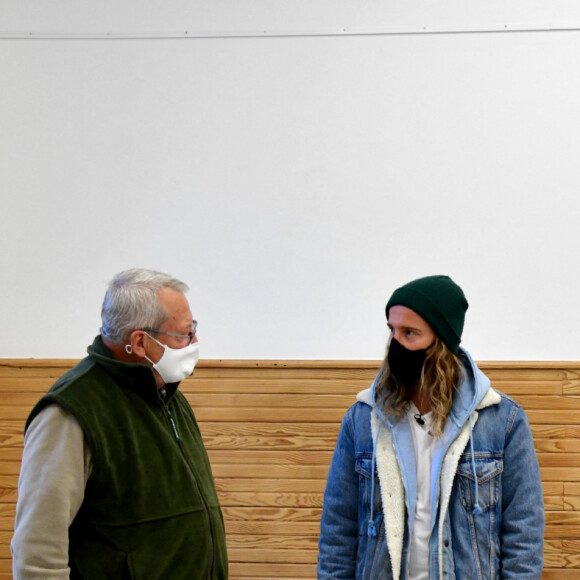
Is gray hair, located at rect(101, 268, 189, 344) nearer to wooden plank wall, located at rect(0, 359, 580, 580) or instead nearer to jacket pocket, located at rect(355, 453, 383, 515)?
jacket pocket, located at rect(355, 453, 383, 515)

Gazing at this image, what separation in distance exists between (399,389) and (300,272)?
1274 millimetres

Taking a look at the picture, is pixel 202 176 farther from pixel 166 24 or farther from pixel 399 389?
pixel 399 389

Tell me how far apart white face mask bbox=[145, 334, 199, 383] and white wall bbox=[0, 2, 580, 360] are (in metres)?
1.20


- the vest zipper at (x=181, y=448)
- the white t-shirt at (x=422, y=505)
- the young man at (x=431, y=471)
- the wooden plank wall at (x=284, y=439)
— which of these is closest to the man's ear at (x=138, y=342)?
the vest zipper at (x=181, y=448)

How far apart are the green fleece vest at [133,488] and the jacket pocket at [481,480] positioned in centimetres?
68

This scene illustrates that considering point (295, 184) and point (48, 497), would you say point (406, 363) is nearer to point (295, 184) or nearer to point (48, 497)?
point (48, 497)

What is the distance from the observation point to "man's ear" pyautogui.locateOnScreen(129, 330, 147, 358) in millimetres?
1954

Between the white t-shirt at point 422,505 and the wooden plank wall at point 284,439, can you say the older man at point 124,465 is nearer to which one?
the white t-shirt at point 422,505

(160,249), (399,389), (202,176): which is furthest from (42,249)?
(399,389)

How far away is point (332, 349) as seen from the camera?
318 cm

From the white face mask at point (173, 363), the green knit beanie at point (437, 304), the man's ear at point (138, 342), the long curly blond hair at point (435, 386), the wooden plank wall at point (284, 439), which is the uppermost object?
the green knit beanie at point (437, 304)

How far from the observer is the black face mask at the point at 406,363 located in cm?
199

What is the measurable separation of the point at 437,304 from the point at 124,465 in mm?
923

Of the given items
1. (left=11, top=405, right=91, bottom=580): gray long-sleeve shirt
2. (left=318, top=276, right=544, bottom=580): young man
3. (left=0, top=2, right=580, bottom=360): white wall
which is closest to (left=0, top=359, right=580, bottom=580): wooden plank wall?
(left=0, top=2, right=580, bottom=360): white wall
